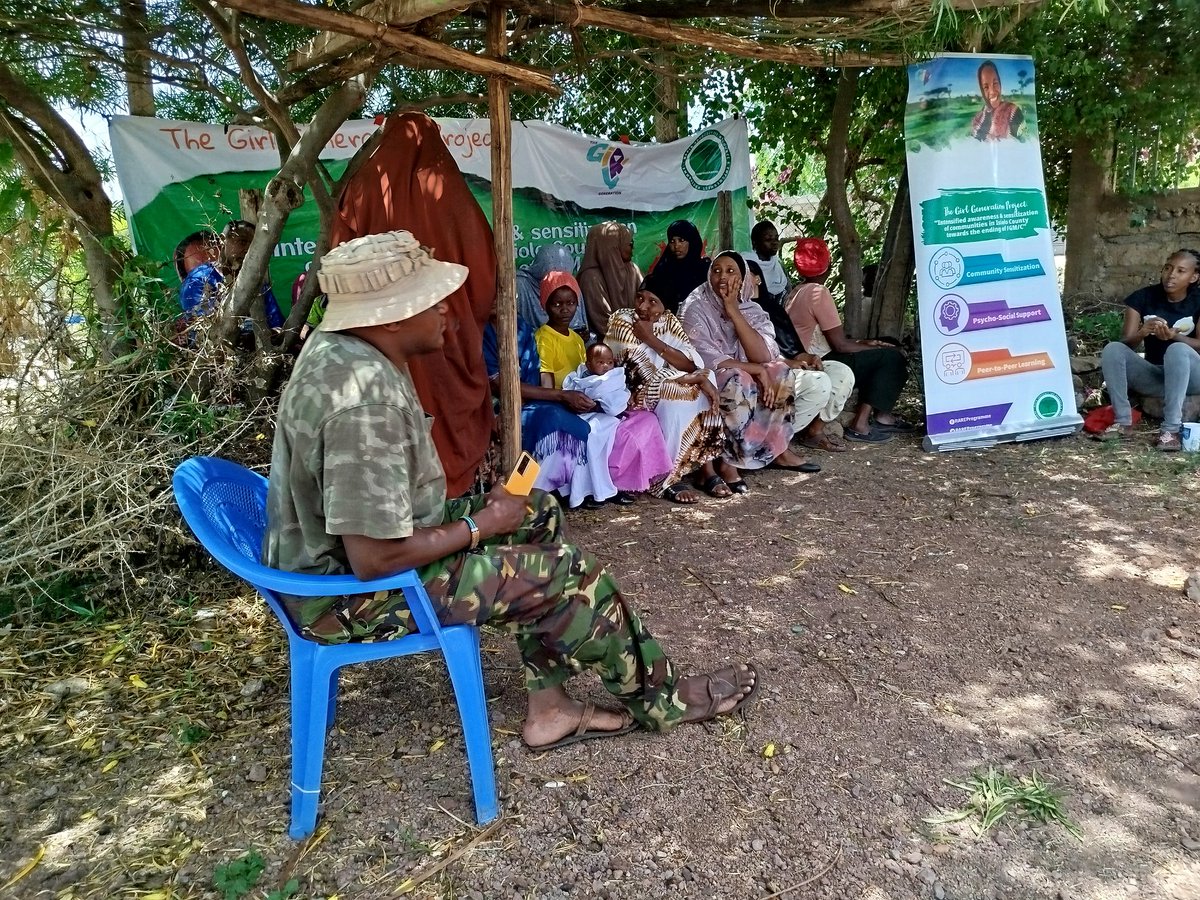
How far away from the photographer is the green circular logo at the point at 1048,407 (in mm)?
5281

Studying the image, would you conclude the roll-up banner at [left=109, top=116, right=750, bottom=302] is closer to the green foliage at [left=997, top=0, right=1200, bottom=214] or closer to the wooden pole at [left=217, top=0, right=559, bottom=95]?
the wooden pole at [left=217, top=0, right=559, bottom=95]

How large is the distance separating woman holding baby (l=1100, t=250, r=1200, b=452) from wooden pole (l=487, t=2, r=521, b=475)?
3.94m

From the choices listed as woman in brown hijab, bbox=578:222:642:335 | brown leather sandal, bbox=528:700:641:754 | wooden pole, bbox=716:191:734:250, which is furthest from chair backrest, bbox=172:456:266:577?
wooden pole, bbox=716:191:734:250

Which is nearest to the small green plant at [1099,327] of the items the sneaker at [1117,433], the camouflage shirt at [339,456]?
the sneaker at [1117,433]

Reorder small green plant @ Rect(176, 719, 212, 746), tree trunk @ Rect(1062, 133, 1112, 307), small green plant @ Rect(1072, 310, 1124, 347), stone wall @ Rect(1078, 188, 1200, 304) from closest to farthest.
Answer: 1. small green plant @ Rect(176, 719, 212, 746)
2. small green plant @ Rect(1072, 310, 1124, 347)
3. stone wall @ Rect(1078, 188, 1200, 304)
4. tree trunk @ Rect(1062, 133, 1112, 307)

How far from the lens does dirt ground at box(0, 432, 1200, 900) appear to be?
196 cm

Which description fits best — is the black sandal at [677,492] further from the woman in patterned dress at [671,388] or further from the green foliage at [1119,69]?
the green foliage at [1119,69]

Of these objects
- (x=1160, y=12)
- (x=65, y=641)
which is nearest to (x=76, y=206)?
(x=65, y=641)

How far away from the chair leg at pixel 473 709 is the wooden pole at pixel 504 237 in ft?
5.82

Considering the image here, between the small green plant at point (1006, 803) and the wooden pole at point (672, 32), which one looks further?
the wooden pole at point (672, 32)

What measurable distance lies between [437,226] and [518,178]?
263 cm

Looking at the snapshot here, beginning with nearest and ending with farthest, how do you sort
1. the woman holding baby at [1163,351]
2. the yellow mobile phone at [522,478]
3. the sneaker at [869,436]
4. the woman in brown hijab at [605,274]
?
the yellow mobile phone at [522,478] → the woman holding baby at [1163,351] → the woman in brown hijab at [605,274] → the sneaker at [869,436]

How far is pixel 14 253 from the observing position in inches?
139

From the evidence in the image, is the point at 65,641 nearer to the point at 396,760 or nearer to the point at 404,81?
the point at 396,760
